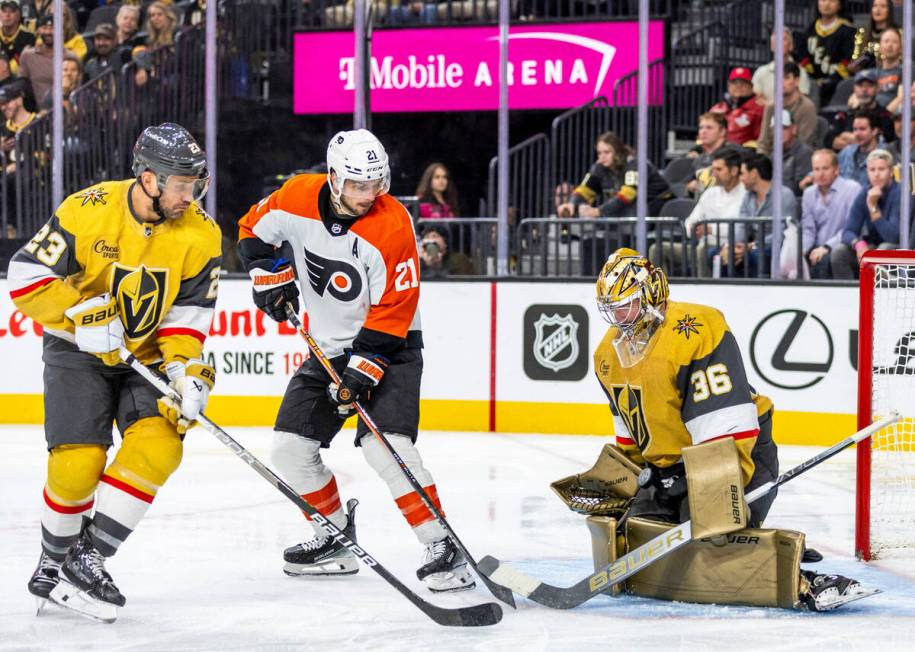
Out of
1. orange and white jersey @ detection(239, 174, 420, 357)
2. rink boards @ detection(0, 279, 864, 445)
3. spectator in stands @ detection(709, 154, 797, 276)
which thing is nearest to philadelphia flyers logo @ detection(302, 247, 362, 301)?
orange and white jersey @ detection(239, 174, 420, 357)

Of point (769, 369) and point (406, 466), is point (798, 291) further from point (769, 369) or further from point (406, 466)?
point (406, 466)

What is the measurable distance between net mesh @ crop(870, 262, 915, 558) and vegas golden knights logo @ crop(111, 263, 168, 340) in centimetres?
188

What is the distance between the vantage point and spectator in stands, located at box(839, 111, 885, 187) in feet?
22.2

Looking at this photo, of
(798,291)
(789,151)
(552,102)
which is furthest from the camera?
(552,102)

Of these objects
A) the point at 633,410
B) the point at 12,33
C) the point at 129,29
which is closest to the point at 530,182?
the point at 129,29

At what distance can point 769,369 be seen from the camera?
20.1 feet

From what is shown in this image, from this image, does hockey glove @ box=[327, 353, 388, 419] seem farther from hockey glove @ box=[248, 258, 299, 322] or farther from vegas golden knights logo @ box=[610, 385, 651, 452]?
vegas golden knights logo @ box=[610, 385, 651, 452]

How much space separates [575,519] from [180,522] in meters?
1.18

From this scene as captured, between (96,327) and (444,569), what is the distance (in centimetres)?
100

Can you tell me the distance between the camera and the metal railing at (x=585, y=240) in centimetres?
649

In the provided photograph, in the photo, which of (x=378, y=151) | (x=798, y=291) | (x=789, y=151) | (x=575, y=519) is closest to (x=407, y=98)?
(x=789, y=151)

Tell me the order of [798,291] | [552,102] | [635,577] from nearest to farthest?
[635,577] → [798,291] → [552,102]

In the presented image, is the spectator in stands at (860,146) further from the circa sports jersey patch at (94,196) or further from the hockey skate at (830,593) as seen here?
the circa sports jersey patch at (94,196)

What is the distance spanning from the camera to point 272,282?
3564 millimetres
